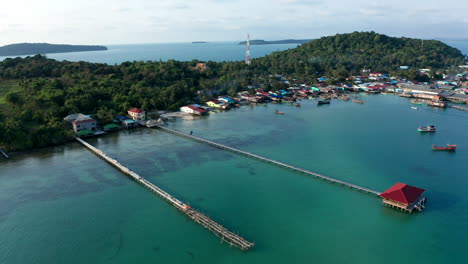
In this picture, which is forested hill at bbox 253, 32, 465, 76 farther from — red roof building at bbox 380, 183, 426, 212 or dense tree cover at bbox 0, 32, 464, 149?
red roof building at bbox 380, 183, 426, 212

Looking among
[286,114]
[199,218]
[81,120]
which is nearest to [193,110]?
[286,114]

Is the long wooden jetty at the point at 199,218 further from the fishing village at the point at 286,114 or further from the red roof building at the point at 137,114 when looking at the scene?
the red roof building at the point at 137,114

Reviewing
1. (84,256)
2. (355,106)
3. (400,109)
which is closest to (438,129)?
(400,109)

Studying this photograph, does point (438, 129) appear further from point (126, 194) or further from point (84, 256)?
point (84, 256)

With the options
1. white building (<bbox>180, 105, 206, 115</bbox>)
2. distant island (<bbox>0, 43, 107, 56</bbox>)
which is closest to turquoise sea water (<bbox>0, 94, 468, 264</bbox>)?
white building (<bbox>180, 105, 206, 115</bbox>)

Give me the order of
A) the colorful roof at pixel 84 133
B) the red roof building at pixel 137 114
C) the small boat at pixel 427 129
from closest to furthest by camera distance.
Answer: the colorful roof at pixel 84 133, the small boat at pixel 427 129, the red roof building at pixel 137 114

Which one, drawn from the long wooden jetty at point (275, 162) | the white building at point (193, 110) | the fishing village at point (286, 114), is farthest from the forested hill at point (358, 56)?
the long wooden jetty at point (275, 162)
